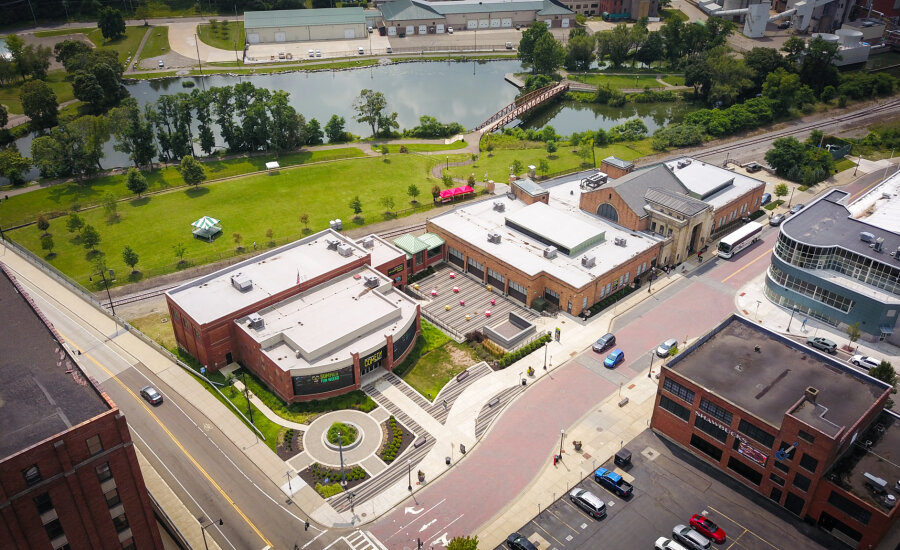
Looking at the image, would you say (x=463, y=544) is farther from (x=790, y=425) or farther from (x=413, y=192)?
(x=413, y=192)

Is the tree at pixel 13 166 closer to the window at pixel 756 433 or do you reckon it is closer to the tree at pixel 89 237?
the tree at pixel 89 237

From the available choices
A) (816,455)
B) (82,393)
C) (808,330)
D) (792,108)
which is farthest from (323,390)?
(792,108)

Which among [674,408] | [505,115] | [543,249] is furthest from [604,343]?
[505,115]

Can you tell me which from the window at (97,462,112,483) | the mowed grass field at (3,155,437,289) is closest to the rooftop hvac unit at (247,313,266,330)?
the mowed grass field at (3,155,437,289)

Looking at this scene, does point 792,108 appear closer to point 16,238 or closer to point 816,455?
point 816,455

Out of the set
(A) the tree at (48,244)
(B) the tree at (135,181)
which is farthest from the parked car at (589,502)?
(B) the tree at (135,181)
